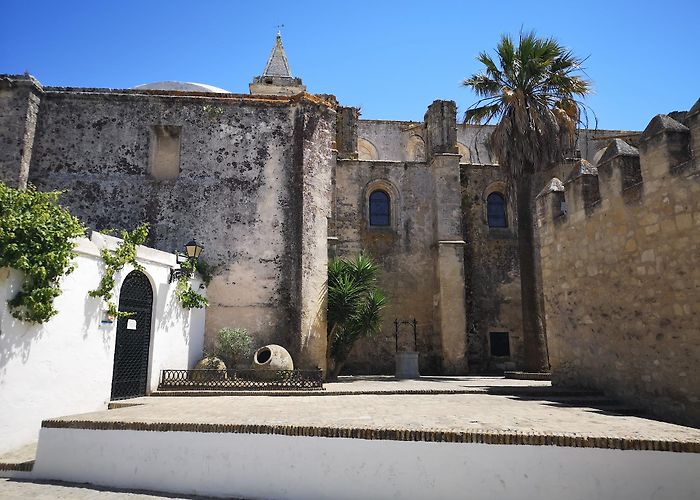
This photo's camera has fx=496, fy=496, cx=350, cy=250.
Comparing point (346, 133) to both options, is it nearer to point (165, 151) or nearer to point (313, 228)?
point (313, 228)

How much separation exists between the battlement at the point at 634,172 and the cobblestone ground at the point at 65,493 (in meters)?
7.98

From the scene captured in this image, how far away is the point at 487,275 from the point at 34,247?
17852 millimetres

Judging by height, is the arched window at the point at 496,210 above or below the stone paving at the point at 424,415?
above

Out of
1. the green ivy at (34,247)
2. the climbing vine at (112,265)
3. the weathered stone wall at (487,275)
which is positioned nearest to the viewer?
the green ivy at (34,247)

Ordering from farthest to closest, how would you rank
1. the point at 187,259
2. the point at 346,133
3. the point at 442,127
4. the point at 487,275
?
the point at 346,133 → the point at 442,127 → the point at 487,275 → the point at 187,259

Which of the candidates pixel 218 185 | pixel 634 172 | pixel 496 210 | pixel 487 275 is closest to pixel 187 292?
pixel 218 185

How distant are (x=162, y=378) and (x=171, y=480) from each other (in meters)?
5.63

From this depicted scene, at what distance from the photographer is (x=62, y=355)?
27.2ft

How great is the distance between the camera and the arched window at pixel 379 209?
72.1ft

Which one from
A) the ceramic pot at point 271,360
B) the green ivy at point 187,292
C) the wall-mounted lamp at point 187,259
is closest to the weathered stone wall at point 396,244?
the ceramic pot at point 271,360

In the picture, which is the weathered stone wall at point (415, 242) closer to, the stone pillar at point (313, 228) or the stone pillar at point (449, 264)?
the stone pillar at point (449, 264)

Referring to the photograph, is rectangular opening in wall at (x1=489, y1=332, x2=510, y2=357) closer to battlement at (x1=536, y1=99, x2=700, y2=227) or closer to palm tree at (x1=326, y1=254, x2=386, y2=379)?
palm tree at (x1=326, y1=254, x2=386, y2=379)

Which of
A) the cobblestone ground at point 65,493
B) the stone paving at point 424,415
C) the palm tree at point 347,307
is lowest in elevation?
the cobblestone ground at point 65,493

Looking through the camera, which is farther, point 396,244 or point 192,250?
point 396,244
